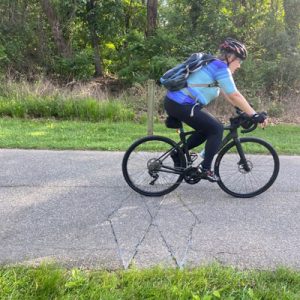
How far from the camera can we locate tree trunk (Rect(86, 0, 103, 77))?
1788cm

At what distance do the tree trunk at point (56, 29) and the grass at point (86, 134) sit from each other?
8438 millimetres

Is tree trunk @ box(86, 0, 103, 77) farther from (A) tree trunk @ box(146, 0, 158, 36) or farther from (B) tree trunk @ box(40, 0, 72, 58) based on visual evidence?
(A) tree trunk @ box(146, 0, 158, 36)

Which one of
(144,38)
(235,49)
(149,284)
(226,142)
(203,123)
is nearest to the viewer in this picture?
(149,284)

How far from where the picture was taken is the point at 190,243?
152 inches

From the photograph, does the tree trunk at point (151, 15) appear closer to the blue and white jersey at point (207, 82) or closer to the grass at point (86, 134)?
the grass at point (86, 134)

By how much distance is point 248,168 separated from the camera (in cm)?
505

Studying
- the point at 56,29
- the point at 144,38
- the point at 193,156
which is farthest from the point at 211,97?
the point at 56,29

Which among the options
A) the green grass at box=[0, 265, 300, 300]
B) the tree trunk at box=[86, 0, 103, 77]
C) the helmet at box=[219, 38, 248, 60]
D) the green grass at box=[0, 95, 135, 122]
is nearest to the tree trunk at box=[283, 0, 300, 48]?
the tree trunk at box=[86, 0, 103, 77]

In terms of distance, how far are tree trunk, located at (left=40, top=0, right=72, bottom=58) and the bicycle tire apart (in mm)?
13849

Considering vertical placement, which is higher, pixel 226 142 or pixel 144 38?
pixel 144 38

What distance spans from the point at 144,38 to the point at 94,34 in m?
2.52

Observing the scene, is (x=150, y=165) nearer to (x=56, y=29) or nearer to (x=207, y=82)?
(x=207, y=82)

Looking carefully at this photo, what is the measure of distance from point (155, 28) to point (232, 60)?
47.3ft

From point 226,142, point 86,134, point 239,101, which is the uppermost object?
point 239,101
